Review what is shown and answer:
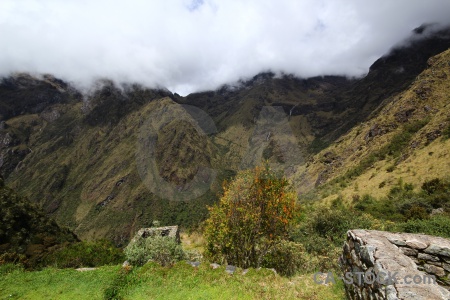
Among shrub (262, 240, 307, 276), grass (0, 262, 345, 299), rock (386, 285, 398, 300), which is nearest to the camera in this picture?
rock (386, 285, 398, 300)

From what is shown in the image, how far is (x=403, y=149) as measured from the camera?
59.6 metres

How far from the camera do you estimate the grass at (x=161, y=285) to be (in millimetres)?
11273

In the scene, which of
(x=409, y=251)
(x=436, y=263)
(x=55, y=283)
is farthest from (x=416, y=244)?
(x=55, y=283)

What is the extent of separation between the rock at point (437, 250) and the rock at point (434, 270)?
0.50 m

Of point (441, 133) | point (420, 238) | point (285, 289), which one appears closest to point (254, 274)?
point (285, 289)

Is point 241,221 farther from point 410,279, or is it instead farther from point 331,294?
point 410,279

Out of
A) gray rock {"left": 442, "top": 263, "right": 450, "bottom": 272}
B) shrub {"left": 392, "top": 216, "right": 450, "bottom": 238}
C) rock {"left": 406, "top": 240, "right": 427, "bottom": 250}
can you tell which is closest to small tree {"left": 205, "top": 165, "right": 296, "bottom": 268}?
rock {"left": 406, "top": 240, "right": 427, "bottom": 250}

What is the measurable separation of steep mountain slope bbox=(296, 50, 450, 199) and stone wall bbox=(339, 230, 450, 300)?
124 feet

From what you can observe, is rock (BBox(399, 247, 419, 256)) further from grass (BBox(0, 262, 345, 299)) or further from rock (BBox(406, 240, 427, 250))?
grass (BBox(0, 262, 345, 299))

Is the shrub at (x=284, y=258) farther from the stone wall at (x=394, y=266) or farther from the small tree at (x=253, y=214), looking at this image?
the stone wall at (x=394, y=266)

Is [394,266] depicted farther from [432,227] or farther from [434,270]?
[432,227]

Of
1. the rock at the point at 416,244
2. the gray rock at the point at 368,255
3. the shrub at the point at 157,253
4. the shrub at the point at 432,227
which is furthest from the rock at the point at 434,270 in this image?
the shrub at the point at 157,253

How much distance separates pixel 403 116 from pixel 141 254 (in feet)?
294

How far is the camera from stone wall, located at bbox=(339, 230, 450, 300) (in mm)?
6648
